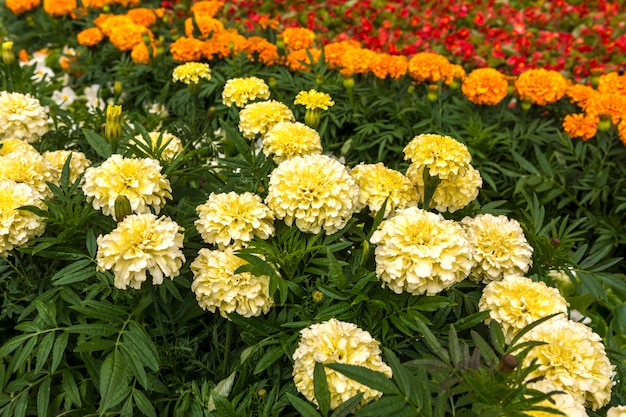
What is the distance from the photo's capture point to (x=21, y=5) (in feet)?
14.7

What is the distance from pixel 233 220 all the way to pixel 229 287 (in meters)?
0.20

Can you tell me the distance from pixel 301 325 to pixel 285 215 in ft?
1.02

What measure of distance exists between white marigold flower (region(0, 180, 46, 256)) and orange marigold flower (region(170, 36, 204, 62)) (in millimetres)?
1958

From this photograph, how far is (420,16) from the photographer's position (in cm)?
569

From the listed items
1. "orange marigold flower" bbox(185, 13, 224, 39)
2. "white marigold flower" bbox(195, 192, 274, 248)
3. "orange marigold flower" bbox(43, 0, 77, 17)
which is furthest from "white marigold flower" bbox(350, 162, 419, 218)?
"orange marigold flower" bbox(43, 0, 77, 17)

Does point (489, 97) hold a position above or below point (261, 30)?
above

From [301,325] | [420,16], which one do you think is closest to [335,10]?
[420,16]

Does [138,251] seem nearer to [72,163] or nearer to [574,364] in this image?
[72,163]

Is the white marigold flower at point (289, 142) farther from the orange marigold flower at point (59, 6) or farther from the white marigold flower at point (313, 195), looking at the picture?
the orange marigold flower at point (59, 6)

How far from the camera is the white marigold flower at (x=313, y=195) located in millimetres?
1617

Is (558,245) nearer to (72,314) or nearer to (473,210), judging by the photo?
(473,210)

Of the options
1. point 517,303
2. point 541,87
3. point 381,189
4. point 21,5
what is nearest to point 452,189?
point 381,189

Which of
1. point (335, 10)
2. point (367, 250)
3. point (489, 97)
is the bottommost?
point (335, 10)

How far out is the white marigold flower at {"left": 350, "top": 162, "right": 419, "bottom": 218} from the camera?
179cm
